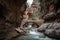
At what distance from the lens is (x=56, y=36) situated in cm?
1216

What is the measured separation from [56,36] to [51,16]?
4.22 meters

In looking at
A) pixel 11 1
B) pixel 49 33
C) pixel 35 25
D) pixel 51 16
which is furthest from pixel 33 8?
pixel 11 1

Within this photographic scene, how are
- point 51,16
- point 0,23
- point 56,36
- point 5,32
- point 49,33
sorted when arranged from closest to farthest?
point 0,23
point 5,32
point 56,36
point 49,33
point 51,16

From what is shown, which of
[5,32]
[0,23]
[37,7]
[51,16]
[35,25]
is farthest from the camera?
[37,7]

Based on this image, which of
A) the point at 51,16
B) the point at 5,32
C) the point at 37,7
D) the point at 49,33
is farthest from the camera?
the point at 37,7

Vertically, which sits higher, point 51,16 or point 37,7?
point 37,7

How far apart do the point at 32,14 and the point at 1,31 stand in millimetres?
25939

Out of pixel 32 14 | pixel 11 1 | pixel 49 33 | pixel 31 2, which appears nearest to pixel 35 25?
pixel 32 14

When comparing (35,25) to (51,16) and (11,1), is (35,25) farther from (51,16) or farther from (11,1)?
(11,1)

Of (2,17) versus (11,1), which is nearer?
(2,17)

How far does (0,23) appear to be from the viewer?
369 inches

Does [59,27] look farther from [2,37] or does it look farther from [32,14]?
[32,14]

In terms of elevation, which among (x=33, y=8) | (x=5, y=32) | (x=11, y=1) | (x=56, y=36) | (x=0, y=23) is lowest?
(x=56, y=36)

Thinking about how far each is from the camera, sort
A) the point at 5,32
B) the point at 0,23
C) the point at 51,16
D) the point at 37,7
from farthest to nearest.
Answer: the point at 37,7 < the point at 51,16 < the point at 5,32 < the point at 0,23
